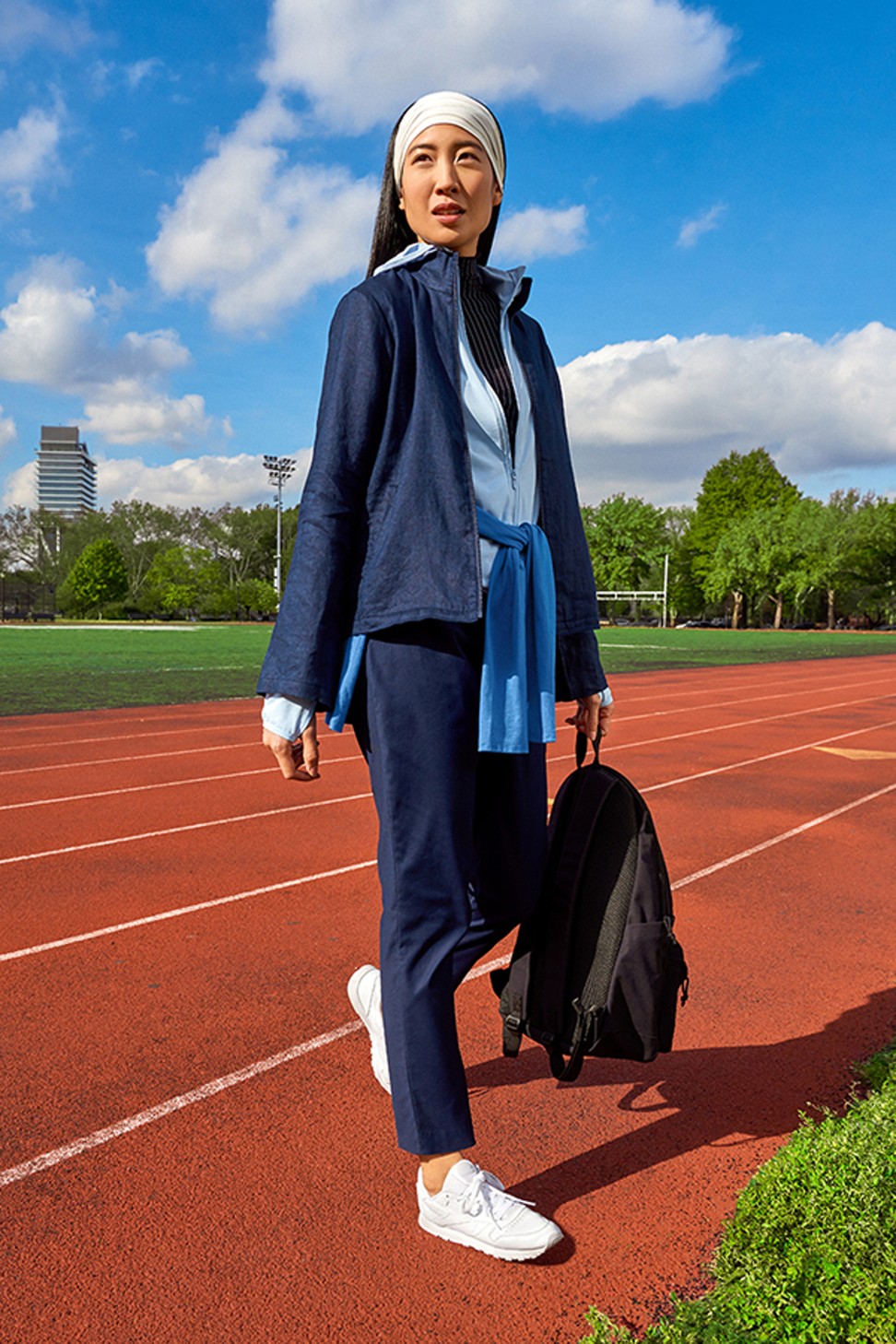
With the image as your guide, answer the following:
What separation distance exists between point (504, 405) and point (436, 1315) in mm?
1797

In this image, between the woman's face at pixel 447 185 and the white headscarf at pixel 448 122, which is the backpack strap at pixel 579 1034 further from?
the white headscarf at pixel 448 122

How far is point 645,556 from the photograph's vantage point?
84188 millimetres

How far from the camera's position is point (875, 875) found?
496 cm

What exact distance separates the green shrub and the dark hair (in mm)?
2178

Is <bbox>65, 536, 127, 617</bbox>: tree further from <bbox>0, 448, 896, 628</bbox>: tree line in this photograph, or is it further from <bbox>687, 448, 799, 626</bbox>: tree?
<bbox>687, 448, 799, 626</bbox>: tree

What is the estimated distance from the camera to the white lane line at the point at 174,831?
5.05 meters

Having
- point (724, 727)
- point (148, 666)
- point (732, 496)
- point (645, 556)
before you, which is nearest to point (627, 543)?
point (645, 556)

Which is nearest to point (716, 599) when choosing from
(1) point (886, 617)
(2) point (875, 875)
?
(1) point (886, 617)

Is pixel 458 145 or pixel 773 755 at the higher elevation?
pixel 458 145

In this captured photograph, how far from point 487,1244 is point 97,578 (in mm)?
77346

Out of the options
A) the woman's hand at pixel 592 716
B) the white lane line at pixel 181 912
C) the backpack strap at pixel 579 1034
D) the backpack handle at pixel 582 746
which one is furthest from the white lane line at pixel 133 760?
the backpack strap at pixel 579 1034

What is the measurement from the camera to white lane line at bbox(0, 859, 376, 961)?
3707 mm

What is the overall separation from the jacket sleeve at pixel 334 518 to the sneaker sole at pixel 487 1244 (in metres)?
1.09

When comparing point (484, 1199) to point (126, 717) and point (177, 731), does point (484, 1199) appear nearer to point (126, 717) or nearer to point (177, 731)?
point (177, 731)
